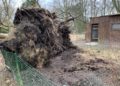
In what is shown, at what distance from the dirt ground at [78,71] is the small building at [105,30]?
1318 centimetres

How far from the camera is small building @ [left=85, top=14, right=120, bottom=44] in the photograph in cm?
2256

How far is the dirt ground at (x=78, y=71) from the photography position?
282 inches

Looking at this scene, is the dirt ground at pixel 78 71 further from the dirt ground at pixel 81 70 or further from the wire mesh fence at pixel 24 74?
the wire mesh fence at pixel 24 74

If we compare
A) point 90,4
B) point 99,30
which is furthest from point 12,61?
point 90,4

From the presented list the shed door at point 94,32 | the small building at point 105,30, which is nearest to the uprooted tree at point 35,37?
the small building at point 105,30

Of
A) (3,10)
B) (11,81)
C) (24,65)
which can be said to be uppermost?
(3,10)

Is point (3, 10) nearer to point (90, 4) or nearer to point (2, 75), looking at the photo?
point (90, 4)

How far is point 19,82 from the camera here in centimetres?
675

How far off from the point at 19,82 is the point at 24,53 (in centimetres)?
155

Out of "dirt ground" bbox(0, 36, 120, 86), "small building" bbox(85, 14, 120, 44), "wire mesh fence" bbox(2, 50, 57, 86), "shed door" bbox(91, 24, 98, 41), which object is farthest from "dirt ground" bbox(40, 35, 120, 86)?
"shed door" bbox(91, 24, 98, 41)

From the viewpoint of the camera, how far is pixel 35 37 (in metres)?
8.44

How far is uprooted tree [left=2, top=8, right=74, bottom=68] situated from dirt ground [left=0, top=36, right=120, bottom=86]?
470mm

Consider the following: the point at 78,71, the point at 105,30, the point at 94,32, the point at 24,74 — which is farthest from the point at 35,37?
the point at 94,32

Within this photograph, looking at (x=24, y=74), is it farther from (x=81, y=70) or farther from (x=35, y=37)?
(x=81, y=70)
